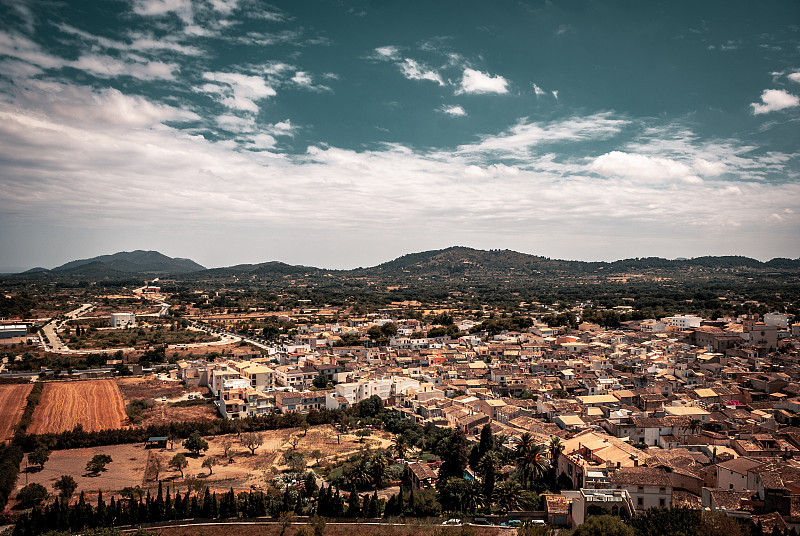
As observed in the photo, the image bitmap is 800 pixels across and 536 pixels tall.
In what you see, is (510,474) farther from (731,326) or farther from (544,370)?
(731,326)

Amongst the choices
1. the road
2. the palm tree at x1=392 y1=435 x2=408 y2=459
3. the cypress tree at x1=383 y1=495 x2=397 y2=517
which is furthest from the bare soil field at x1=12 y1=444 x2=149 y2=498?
the road

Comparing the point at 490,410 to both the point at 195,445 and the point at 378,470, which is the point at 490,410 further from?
the point at 195,445

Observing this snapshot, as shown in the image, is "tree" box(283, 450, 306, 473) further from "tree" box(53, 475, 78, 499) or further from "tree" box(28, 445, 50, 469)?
"tree" box(28, 445, 50, 469)

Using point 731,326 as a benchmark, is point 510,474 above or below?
below

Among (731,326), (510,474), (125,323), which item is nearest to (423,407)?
(510,474)

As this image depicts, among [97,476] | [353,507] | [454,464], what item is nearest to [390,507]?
[353,507]
